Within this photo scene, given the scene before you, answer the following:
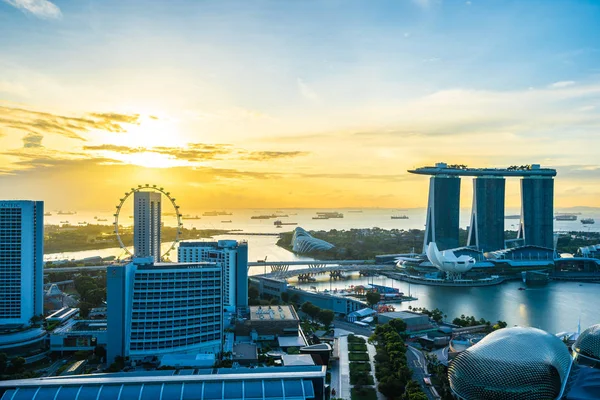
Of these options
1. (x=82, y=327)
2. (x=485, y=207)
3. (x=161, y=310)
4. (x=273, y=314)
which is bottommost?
(x=82, y=327)

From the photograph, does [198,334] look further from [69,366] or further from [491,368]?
[491,368]

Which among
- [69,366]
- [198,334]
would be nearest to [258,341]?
[198,334]

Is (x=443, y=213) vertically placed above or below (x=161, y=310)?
above

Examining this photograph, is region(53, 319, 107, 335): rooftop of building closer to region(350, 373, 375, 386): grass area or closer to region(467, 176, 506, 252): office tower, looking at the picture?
region(350, 373, 375, 386): grass area

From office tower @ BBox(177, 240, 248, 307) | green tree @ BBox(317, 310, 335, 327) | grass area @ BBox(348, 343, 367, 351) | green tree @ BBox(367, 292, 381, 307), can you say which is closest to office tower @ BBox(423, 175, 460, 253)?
green tree @ BBox(367, 292, 381, 307)

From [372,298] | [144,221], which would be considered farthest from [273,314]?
[144,221]

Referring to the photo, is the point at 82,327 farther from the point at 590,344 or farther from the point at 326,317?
the point at 590,344
